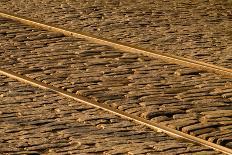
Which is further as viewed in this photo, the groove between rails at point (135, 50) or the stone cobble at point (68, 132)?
the groove between rails at point (135, 50)

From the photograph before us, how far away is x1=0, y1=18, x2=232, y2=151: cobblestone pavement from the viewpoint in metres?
7.85

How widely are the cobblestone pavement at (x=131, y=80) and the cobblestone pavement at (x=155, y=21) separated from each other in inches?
25.0

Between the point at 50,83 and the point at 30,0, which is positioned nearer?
the point at 50,83

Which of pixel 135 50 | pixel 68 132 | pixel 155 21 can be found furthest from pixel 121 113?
pixel 155 21

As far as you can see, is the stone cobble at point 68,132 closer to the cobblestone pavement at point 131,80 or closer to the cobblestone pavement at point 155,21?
the cobblestone pavement at point 131,80

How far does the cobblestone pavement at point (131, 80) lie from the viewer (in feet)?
25.8

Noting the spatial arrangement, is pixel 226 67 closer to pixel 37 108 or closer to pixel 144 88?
pixel 144 88

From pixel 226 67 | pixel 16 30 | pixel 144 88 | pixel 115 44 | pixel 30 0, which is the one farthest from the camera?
pixel 30 0

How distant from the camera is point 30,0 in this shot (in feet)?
48.4

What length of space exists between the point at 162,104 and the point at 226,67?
5.27 ft

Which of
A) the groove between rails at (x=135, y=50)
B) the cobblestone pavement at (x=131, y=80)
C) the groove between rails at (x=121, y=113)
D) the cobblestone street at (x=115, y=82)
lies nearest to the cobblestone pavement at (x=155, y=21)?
the cobblestone street at (x=115, y=82)

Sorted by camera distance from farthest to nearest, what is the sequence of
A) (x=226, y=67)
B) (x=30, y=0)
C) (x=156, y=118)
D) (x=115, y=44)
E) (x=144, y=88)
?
(x=30, y=0) < (x=115, y=44) < (x=226, y=67) < (x=144, y=88) < (x=156, y=118)

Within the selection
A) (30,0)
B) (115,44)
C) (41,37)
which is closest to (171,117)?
(115,44)

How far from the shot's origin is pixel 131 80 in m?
9.20
